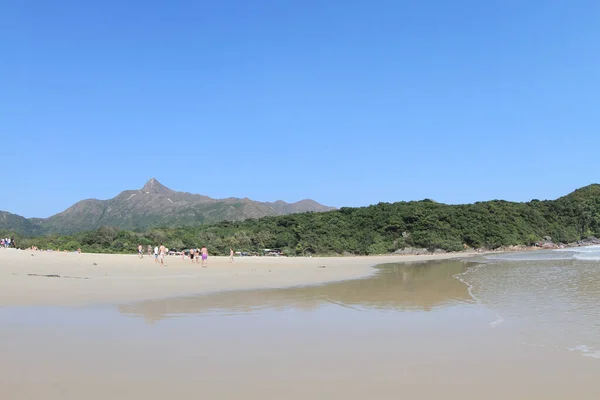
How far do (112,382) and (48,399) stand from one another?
0.66 m

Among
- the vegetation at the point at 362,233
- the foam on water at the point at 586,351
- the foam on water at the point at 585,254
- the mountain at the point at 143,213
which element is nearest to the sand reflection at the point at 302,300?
the foam on water at the point at 586,351

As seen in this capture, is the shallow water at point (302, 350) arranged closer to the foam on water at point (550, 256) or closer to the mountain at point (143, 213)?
the foam on water at point (550, 256)

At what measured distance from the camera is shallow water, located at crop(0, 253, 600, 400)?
4.67m

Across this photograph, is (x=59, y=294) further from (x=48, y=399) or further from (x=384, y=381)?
(x=384, y=381)

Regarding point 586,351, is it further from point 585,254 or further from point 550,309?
point 585,254

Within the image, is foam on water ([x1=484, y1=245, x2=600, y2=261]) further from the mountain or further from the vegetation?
the mountain

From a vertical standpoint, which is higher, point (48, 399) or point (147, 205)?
point (147, 205)

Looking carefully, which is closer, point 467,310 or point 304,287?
point 467,310

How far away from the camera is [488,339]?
23.2ft

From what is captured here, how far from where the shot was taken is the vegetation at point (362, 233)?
49.4m

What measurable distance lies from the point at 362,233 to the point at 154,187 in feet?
436

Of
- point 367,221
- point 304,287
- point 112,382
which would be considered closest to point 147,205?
point 367,221

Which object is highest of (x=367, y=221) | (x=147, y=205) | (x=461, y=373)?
(x=147, y=205)

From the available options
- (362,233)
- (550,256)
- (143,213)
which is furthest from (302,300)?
(143,213)
